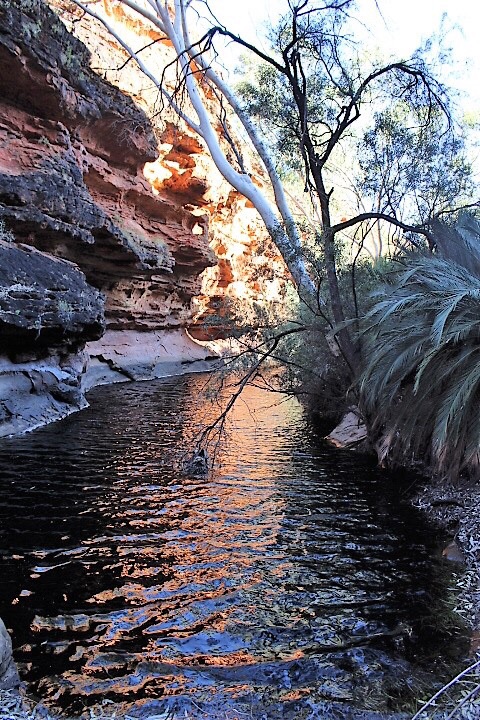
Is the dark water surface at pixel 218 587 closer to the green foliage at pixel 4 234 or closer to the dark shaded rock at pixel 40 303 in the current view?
the dark shaded rock at pixel 40 303

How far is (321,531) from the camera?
17.5 feet

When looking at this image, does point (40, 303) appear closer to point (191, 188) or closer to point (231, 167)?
point (231, 167)

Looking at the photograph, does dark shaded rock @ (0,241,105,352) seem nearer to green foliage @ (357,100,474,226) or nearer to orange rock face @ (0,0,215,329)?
orange rock face @ (0,0,215,329)

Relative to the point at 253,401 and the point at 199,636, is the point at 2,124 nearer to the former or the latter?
the point at 253,401

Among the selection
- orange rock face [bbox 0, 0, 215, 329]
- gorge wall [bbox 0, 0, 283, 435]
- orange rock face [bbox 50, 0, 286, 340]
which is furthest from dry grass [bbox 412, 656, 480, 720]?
orange rock face [bbox 0, 0, 215, 329]

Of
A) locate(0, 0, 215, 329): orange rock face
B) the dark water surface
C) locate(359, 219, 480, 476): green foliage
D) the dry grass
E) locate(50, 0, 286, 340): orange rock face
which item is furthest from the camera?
locate(50, 0, 286, 340): orange rock face

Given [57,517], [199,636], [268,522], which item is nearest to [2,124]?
[57,517]

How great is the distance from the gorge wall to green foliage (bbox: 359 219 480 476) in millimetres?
3974

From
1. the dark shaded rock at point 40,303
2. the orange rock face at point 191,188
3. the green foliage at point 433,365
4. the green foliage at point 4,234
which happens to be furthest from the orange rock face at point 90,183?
the green foliage at point 433,365

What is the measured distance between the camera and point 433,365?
5672mm

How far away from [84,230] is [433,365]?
1218cm

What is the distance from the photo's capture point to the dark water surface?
2973 mm

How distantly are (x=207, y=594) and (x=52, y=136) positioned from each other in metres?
14.5

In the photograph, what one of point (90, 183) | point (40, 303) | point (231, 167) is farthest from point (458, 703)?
point (90, 183)
